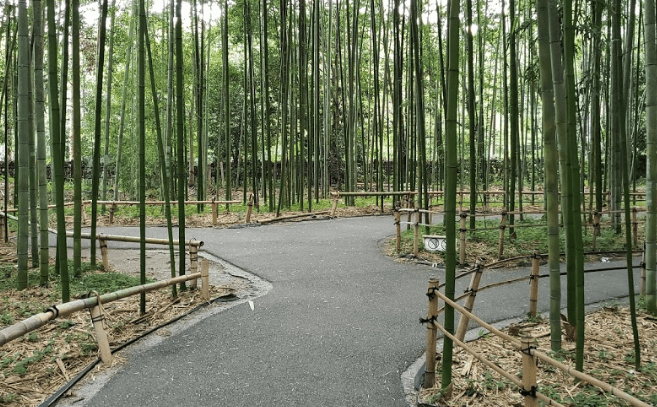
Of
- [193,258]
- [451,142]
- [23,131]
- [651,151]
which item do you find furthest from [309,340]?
[23,131]

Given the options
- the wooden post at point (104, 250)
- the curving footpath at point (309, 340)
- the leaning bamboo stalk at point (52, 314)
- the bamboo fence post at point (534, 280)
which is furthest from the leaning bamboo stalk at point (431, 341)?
the wooden post at point (104, 250)

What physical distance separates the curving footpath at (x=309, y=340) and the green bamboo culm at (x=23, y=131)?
1747 mm

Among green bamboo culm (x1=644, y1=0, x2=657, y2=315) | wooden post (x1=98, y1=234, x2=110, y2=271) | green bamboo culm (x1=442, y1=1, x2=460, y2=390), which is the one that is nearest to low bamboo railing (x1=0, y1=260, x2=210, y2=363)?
wooden post (x1=98, y1=234, x2=110, y2=271)

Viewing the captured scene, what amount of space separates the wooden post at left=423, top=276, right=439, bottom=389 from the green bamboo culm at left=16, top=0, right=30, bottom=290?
330 centimetres

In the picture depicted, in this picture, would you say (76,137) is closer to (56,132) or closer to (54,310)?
(56,132)

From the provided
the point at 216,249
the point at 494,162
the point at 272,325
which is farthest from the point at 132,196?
the point at 494,162

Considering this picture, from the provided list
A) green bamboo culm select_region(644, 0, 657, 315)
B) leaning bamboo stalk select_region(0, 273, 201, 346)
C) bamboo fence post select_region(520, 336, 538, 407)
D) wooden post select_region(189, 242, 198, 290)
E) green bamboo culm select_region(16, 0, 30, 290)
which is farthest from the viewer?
wooden post select_region(189, 242, 198, 290)

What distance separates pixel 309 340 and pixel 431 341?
3.02ft

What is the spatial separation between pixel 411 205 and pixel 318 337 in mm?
4593

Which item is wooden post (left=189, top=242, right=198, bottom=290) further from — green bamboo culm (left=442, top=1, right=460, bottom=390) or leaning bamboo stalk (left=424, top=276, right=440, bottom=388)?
green bamboo culm (left=442, top=1, right=460, bottom=390)

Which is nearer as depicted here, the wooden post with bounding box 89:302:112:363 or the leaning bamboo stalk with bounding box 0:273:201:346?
the leaning bamboo stalk with bounding box 0:273:201:346

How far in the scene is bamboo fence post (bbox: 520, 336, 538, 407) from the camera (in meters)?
1.77

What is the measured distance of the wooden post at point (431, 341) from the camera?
240 cm

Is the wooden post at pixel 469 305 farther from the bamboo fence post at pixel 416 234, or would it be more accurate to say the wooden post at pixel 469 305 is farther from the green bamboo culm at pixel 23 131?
the green bamboo culm at pixel 23 131
